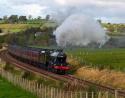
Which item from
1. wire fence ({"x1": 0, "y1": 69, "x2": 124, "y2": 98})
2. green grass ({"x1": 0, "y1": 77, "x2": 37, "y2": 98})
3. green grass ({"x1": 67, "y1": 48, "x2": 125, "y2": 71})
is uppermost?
wire fence ({"x1": 0, "y1": 69, "x2": 124, "y2": 98})

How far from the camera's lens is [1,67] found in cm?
8669

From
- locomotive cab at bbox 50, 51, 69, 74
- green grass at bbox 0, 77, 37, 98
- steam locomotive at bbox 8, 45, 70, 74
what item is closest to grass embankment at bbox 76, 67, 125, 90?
locomotive cab at bbox 50, 51, 69, 74

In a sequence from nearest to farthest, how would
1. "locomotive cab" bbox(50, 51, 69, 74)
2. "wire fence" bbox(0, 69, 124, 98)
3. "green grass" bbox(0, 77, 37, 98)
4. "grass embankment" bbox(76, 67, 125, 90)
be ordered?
"wire fence" bbox(0, 69, 124, 98) → "green grass" bbox(0, 77, 37, 98) → "grass embankment" bbox(76, 67, 125, 90) → "locomotive cab" bbox(50, 51, 69, 74)

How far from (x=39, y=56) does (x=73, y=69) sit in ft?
22.3

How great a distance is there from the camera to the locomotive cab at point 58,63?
219 ft

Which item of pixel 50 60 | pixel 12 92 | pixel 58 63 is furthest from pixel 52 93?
pixel 50 60

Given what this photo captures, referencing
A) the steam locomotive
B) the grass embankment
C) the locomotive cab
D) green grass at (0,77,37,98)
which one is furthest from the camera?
the steam locomotive

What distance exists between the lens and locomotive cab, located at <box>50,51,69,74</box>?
66.6m

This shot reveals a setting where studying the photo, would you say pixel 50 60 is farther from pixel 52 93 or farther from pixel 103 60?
pixel 52 93

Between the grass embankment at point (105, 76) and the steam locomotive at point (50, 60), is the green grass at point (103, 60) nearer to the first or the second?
the grass embankment at point (105, 76)

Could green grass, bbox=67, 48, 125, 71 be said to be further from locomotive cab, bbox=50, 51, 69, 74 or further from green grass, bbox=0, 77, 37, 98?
green grass, bbox=0, 77, 37, 98

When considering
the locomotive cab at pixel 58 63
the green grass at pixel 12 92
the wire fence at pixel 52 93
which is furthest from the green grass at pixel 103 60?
the wire fence at pixel 52 93

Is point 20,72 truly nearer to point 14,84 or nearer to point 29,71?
point 29,71

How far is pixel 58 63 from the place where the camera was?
67500 millimetres
